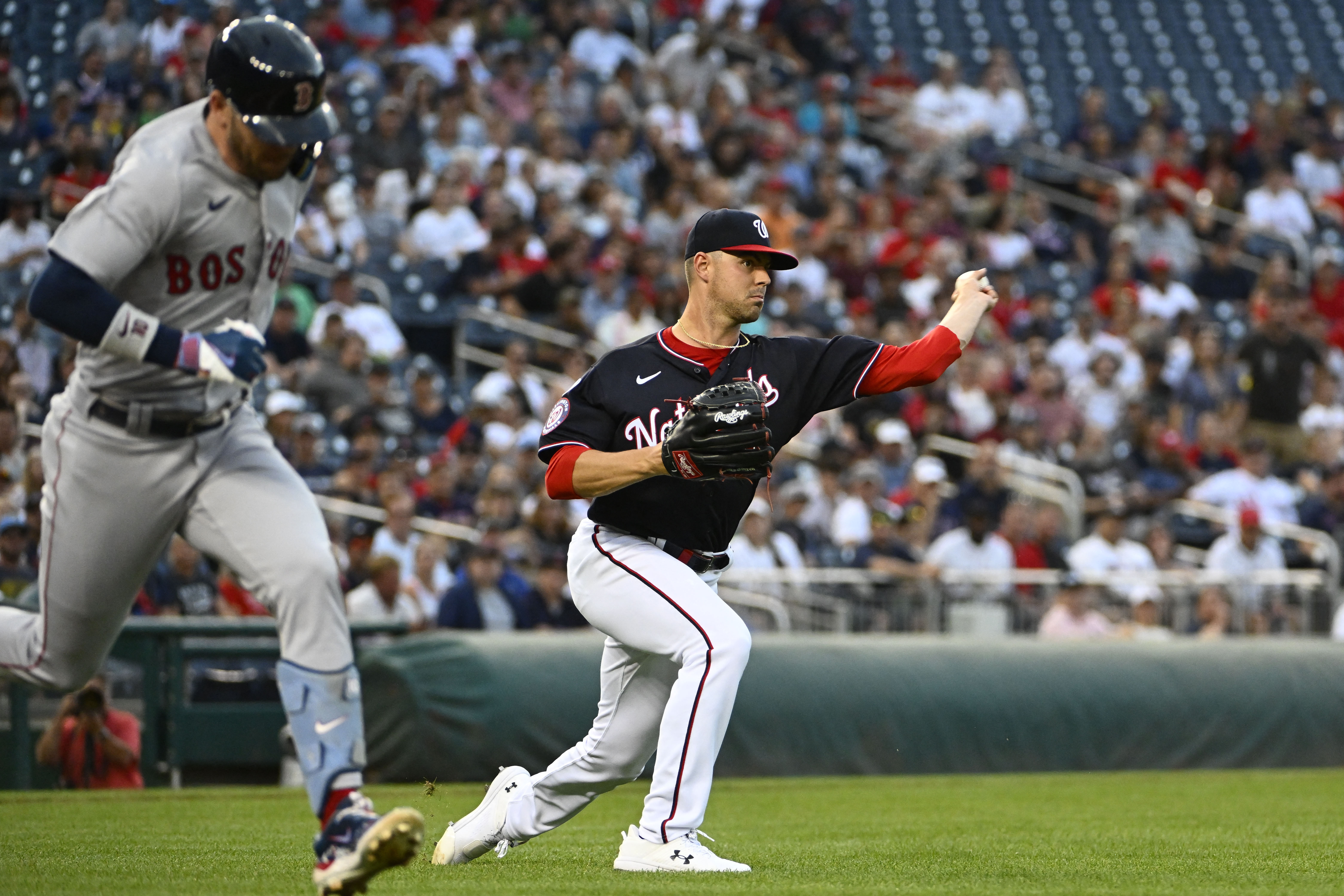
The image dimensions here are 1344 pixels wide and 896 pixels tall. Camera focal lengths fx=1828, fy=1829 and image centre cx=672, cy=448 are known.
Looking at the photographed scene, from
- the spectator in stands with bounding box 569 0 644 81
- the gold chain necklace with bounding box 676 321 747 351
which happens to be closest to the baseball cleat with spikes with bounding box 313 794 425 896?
the gold chain necklace with bounding box 676 321 747 351

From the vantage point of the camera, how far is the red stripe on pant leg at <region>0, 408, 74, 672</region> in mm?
4621

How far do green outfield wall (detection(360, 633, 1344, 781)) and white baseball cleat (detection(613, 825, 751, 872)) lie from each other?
14.4 feet

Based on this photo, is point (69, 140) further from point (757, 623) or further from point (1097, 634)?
point (1097, 634)

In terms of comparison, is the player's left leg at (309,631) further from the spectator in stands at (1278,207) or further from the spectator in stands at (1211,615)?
the spectator in stands at (1278,207)

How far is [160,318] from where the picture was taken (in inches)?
182

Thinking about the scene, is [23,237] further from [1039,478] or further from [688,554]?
[1039,478]

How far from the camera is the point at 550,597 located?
11508 millimetres

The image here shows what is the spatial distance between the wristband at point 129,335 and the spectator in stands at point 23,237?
6.72 meters

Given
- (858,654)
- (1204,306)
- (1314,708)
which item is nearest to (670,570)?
(858,654)

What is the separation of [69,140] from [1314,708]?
8.66m

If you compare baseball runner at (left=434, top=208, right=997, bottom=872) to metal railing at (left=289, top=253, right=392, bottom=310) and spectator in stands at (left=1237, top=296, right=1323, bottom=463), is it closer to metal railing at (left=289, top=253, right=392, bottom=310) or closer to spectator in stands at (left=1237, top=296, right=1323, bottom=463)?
metal railing at (left=289, top=253, right=392, bottom=310)

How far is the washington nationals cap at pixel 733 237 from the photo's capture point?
18.1ft

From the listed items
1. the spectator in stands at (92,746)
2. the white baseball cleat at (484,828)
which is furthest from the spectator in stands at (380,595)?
the white baseball cleat at (484,828)

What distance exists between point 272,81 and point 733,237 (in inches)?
62.9
